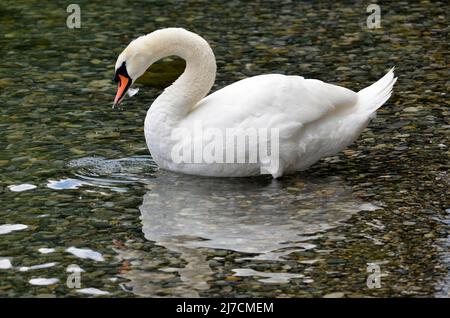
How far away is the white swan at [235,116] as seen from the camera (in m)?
8.55

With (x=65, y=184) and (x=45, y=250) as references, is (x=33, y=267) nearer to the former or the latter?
(x=45, y=250)

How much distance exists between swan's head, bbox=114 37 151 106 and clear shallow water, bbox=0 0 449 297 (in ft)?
2.24

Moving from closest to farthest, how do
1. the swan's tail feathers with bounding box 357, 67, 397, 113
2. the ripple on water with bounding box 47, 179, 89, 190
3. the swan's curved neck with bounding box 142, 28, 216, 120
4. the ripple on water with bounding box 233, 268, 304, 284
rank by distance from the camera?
1. the ripple on water with bounding box 233, 268, 304, 284
2. the ripple on water with bounding box 47, 179, 89, 190
3. the swan's curved neck with bounding box 142, 28, 216, 120
4. the swan's tail feathers with bounding box 357, 67, 397, 113

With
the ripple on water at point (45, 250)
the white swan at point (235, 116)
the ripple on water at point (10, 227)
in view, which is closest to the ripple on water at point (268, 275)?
the ripple on water at point (45, 250)

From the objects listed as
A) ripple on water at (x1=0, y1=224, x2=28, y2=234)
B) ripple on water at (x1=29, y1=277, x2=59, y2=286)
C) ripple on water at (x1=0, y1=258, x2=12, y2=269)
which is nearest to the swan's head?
ripple on water at (x1=0, y1=224, x2=28, y2=234)

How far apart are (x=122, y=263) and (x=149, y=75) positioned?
4697mm

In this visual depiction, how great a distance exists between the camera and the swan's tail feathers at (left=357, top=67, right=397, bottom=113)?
9.02 m

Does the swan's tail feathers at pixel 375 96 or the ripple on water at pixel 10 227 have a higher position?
the swan's tail feathers at pixel 375 96

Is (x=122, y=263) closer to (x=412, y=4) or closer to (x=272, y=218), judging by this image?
(x=272, y=218)

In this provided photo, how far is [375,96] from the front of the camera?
910 centimetres

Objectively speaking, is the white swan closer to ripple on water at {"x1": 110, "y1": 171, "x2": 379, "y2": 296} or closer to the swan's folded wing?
the swan's folded wing

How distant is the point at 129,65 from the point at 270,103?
1138 millimetres

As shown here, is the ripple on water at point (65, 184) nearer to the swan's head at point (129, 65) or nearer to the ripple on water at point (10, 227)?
the swan's head at point (129, 65)
